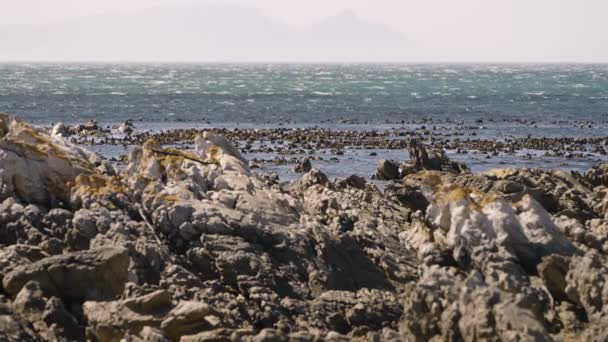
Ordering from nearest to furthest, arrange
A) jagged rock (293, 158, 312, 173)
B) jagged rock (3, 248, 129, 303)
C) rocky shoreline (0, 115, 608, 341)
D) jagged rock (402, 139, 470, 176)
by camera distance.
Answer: rocky shoreline (0, 115, 608, 341), jagged rock (3, 248, 129, 303), jagged rock (402, 139, 470, 176), jagged rock (293, 158, 312, 173)

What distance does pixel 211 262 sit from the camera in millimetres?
22219

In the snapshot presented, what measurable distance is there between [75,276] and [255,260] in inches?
182

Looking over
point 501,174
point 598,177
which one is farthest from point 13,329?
point 598,177

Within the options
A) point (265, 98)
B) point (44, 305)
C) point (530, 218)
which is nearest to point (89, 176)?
point (44, 305)

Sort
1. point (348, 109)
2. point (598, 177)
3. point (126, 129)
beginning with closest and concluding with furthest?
point (598, 177) < point (126, 129) < point (348, 109)

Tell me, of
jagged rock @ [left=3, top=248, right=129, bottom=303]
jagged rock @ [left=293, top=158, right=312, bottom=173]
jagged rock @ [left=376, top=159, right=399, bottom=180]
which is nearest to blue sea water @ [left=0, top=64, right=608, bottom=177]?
jagged rock @ [left=293, top=158, right=312, bottom=173]

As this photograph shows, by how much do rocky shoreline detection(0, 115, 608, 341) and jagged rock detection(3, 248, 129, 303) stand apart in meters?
0.03

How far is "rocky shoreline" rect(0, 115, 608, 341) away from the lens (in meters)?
17.5

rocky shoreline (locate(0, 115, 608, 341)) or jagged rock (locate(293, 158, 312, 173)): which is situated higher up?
rocky shoreline (locate(0, 115, 608, 341))

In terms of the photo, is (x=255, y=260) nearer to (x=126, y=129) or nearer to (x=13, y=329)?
(x=13, y=329)

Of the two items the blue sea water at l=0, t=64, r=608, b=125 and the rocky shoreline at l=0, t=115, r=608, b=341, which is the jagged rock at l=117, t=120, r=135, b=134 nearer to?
the blue sea water at l=0, t=64, r=608, b=125

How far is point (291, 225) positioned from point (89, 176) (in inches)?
232

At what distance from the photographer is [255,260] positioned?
72.4 ft

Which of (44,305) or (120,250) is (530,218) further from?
(44,305)
